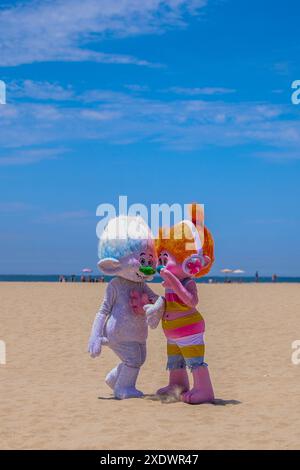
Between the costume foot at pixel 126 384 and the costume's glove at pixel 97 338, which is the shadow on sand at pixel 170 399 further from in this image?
the costume's glove at pixel 97 338

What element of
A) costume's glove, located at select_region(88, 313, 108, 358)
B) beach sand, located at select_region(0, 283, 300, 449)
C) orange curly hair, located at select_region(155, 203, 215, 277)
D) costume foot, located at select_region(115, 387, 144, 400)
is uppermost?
orange curly hair, located at select_region(155, 203, 215, 277)

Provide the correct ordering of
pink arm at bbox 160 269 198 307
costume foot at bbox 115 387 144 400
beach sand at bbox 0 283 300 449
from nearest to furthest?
beach sand at bbox 0 283 300 449, pink arm at bbox 160 269 198 307, costume foot at bbox 115 387 144 400

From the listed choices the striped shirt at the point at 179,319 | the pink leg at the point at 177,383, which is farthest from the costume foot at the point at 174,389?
the striped shirt at the point at 179,319

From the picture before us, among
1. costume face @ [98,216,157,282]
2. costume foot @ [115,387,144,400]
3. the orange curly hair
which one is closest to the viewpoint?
the orange curly hair

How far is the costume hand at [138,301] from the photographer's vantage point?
824 cm

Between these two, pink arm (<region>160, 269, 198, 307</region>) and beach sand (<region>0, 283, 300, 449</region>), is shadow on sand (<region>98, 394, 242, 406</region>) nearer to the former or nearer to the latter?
beach sand (<region>0, 283, 300, 449</region>)

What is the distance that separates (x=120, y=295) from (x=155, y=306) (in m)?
0.57

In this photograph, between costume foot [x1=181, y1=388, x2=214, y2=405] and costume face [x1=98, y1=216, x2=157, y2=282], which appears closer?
costume foot [x1=181, y1=388, x2=214, y2=405]

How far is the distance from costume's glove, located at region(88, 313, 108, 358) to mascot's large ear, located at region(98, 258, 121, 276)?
0.53 metres

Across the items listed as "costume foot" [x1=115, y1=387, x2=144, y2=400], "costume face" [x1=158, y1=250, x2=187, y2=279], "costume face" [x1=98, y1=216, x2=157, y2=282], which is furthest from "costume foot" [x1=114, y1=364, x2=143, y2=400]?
"costume face" [x1=158, y1=250, x2=187, y2=279]

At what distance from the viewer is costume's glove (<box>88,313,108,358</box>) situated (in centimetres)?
805

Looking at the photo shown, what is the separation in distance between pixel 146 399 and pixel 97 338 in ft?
3.13
